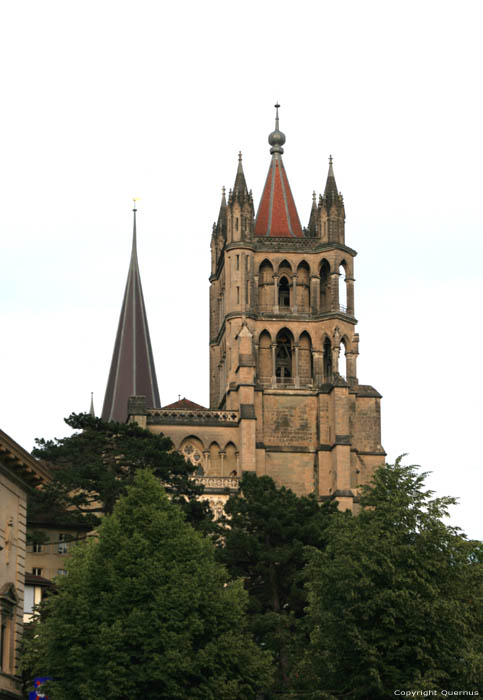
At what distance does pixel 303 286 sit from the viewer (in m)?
105

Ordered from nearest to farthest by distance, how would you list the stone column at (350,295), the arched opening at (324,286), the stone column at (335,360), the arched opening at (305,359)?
1. the stone column at (335,360)
2. the arched opening at (305,359)
3. the stone column at (350,295)
4. the arched opening at (324,286)

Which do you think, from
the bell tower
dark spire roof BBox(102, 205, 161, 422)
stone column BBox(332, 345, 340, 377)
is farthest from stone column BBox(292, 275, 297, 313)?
dark spire roof BBox(102, 205, 161, 422)

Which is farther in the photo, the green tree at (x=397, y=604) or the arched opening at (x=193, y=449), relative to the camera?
the arched opening at (x=193, y=449)

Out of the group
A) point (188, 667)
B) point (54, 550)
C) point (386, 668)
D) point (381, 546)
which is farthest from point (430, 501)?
point (54, 550)

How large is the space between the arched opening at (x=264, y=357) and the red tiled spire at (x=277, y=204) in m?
8.45

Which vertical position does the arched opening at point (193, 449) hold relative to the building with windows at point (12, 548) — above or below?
above

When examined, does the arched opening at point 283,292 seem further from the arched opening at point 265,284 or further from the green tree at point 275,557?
the green tree at point 275,557

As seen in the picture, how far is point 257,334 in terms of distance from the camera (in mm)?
102312

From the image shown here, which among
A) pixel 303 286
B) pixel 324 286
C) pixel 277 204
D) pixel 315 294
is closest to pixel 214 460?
pixel 315 294

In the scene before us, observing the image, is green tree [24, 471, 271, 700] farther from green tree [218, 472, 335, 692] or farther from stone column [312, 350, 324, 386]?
stone column [312, 350, 324, 386]

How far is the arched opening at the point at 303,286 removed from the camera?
104 metres

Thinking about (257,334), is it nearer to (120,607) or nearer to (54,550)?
(54,550)

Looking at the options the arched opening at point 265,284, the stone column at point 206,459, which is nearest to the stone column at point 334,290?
the arched opening at point 265,284

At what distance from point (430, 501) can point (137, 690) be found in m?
11.7
